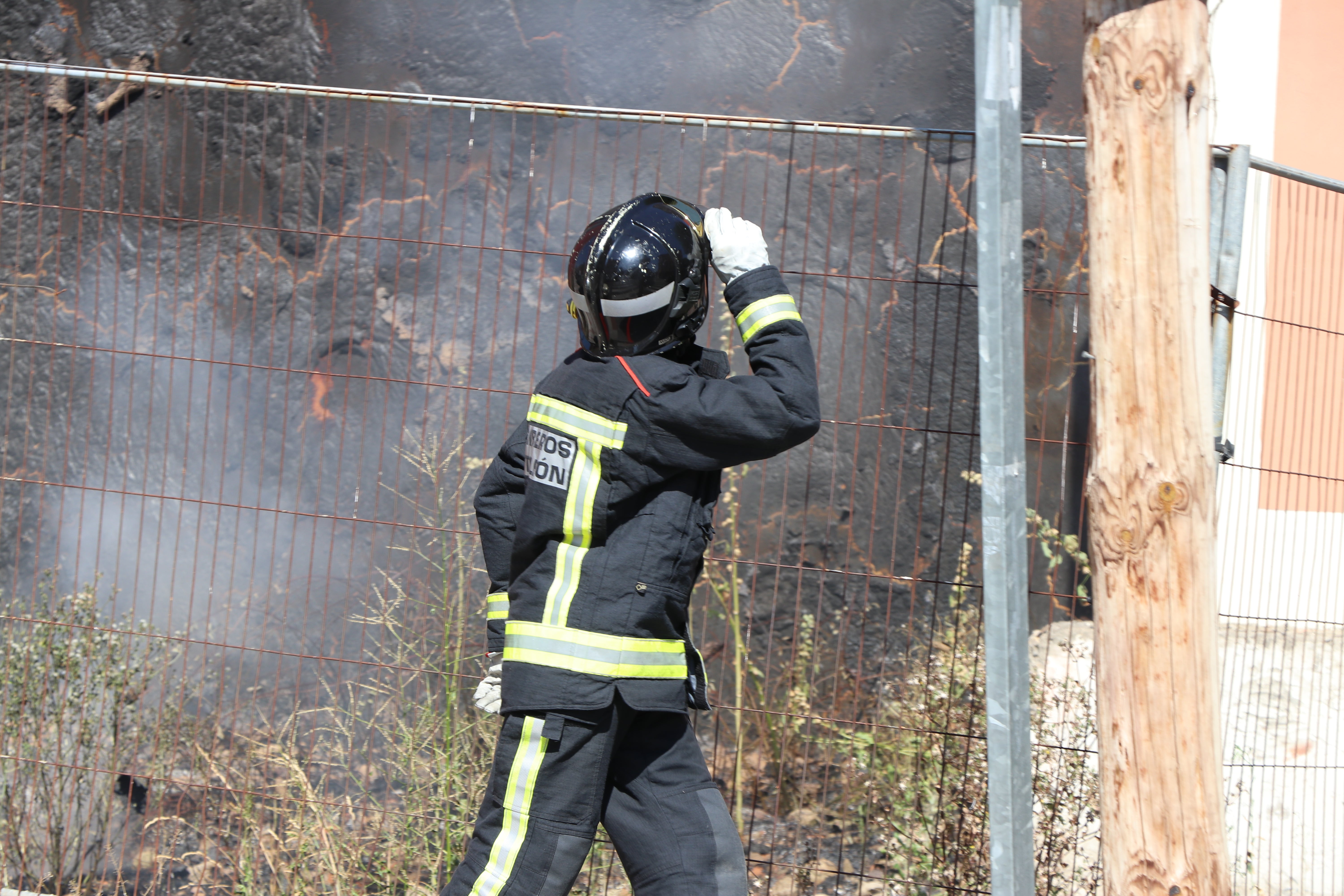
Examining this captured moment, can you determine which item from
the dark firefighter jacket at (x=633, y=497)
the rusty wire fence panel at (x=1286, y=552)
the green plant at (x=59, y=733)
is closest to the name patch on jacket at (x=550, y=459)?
the dark firefighter jacket at (x=633, y=497)

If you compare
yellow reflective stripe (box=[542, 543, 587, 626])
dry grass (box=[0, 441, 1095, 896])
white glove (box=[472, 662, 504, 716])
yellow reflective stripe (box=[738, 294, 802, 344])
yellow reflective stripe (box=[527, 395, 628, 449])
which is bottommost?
dry grass (box=[0, 441, 1095, 896])

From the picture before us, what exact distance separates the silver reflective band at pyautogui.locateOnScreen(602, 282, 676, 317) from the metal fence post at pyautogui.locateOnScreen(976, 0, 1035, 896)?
664 millimetres

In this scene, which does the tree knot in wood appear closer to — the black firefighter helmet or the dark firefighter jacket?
the dark firefighter jacket

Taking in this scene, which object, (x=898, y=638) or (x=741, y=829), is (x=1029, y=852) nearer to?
(x=741, y=829)

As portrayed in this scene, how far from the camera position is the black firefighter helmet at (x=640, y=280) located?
2.05 meters

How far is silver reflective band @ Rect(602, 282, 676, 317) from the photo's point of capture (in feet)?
6.75

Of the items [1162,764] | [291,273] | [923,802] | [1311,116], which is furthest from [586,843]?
[1311,116]

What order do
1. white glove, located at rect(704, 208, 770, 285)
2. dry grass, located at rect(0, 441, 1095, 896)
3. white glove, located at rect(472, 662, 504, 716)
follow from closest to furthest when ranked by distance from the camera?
white glove, located at rect(704, 208, 770, 285), white glove, located at rect(472, 662, 504, 716), dry grass, located at rect(0, 441, 1095, 896)

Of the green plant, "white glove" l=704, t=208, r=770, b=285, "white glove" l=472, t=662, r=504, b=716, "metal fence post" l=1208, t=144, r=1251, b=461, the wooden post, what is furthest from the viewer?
the green plant

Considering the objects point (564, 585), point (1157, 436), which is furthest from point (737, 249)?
point (1157, 436)

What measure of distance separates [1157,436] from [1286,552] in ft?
8.35

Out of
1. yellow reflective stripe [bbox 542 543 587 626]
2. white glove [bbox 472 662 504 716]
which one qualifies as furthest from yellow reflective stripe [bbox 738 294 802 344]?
white glove [bbox 472 662 504 716]

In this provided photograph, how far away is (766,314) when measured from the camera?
6.52 feet

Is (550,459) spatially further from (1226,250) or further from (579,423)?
(1226,250)
